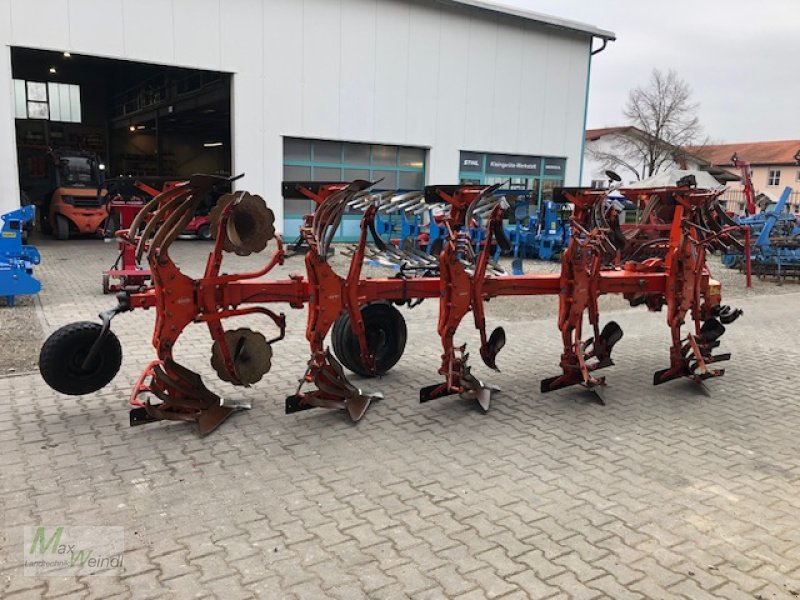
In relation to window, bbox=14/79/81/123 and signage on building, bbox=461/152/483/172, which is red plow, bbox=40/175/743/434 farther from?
window, bbox=14/79/81/123

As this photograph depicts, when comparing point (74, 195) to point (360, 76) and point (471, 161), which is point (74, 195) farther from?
point (471, 161)

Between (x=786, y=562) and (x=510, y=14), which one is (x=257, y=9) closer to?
(x=510, y=14)

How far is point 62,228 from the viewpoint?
16234 millimetres

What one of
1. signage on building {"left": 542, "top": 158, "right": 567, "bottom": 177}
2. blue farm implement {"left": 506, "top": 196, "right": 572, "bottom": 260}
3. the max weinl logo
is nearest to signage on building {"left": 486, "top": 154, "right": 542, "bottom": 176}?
signage on building {"left": 542, "top": 158, "right": 567, "bottom": 177}

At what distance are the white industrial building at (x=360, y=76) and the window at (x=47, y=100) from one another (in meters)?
9.55

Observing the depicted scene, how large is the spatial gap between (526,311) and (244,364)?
18.1 ft

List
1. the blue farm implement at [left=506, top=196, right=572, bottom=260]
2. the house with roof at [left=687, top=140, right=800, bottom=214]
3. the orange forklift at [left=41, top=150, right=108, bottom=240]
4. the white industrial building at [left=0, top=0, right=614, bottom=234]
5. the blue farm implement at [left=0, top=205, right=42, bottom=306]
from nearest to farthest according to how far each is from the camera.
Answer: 1. the blue farm implement at [left=0, top=205, right=42, bottom=306]
2. the white industrial building at [left=0, top=0, right=614, bottom=234]
3. the blue farm implement at [left=506, top=196, right=572, bottom=260]
4. the orange forklift at [left=41, top=150, right=108, bottom=240]
5. the house with roof at [left=687, top=140, right=800, bottom=214]

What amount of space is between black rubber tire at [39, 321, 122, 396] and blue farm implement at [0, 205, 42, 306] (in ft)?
14.3

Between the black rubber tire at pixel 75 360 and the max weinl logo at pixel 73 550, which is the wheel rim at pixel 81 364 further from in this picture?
the max weinl logo at pixel 73 550

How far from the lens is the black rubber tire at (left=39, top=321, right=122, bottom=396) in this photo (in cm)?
409

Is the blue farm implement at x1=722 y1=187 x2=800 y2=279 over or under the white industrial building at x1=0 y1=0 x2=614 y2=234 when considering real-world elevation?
under

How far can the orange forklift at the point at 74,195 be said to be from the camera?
16172 millimetres

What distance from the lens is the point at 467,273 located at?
16.0 feet

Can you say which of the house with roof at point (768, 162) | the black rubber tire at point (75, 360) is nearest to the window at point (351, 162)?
the black rubber tire at point (75, 360)
